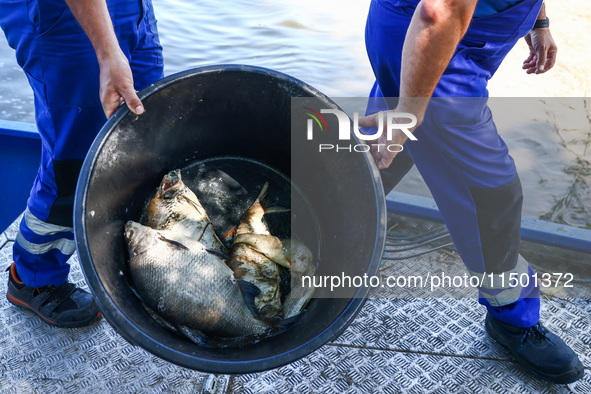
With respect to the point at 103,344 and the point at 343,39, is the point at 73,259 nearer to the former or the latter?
the point at 103,344

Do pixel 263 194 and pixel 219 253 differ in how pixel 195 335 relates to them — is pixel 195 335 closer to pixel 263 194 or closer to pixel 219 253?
pixel 219 253

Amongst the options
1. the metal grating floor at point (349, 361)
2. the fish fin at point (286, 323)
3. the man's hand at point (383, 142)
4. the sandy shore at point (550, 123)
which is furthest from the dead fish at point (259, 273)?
the sandy shore at point (550, 123)

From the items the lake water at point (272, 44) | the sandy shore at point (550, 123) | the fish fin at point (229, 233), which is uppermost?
the fish fin at point (229, 233)

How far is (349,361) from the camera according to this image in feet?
6.71

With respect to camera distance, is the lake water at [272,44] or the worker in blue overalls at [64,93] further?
the lake water at [272,44]

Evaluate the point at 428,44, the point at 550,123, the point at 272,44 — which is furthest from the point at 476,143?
the point at 272,44

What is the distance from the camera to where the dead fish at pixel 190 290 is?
1.66 m

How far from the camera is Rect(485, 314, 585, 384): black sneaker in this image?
78.0 inches

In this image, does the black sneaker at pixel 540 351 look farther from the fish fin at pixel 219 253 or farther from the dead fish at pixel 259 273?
the fish fin at pixel 219 253

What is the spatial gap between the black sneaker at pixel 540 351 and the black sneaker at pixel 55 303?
1.77m

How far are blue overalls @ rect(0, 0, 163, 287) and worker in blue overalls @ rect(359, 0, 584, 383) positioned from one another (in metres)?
0.95

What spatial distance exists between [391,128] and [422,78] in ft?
0.60

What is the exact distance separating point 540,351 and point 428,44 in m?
1.39

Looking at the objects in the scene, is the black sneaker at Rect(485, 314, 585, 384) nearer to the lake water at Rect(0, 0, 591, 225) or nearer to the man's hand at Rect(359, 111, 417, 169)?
the man's hand at Rect(359, 111, 417, 169)
